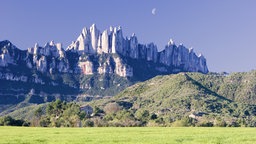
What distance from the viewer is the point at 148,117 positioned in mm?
139375

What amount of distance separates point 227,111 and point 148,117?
6396cm

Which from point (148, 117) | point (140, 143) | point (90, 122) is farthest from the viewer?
point (148, 117)

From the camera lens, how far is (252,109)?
199 m

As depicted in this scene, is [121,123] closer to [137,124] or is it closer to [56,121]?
[137,124]

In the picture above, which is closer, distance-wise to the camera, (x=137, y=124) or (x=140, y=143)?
(x=140, y=143)

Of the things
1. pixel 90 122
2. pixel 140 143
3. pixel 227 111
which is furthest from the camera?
pixel 227 111

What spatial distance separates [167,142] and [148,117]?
109 meters

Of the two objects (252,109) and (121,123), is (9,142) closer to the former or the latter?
(121,123)

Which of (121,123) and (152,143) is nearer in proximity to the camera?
(152,143)

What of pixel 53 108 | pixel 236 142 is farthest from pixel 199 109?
pixel 236 142

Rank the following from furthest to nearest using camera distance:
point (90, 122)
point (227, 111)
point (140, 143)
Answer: point (227, 111)
point (90, 122)
point (140, 143)

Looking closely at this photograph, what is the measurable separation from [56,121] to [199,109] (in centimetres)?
8942

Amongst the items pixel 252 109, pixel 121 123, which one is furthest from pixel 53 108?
pixel 252 109

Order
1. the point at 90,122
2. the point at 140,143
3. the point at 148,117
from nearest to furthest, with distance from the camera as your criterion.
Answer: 1. the point at 140,143
2. the point at 90,122
3. the point at 148,117
